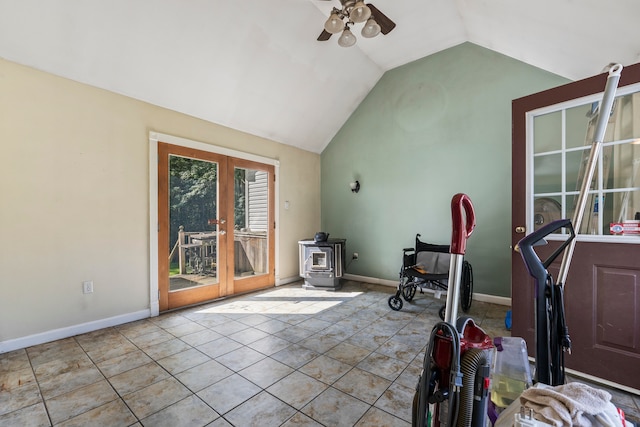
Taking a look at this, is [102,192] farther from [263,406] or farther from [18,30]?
[263,406]

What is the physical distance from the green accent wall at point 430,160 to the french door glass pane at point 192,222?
7.81 feet

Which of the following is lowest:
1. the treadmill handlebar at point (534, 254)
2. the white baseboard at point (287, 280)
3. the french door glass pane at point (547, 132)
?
the white baseboard at point (287, 280)

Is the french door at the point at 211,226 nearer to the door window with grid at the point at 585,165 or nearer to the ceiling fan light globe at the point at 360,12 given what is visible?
the ceiling fan light globe at the point at 360,12

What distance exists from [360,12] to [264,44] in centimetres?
144

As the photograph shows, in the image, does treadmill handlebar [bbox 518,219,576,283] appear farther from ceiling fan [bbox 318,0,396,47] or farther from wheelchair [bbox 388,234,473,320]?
ceiling fan [bbox 318,0,396,47]

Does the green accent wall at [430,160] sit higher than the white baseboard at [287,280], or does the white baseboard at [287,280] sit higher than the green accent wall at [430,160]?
the green accent wall at [430,160]

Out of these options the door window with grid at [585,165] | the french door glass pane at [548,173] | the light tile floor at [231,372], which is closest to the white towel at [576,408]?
the light tile floor at [231,372]

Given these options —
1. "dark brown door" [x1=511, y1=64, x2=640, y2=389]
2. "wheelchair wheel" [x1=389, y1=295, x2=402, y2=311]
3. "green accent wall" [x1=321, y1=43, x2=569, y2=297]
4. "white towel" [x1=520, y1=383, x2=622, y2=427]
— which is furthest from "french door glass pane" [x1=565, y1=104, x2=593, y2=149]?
"wheelchair wheel" [x1=389, y1=295, x2=402, y2=311]

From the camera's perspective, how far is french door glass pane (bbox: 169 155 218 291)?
358 centimetres

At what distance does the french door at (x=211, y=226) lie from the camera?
352 cm

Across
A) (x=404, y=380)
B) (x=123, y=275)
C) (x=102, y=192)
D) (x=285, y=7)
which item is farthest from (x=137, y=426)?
(x=285, y=7)

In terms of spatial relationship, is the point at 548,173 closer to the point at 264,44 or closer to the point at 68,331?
the point at 264,44

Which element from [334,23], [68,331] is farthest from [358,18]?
[68,331]

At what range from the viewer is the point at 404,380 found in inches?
79.0
